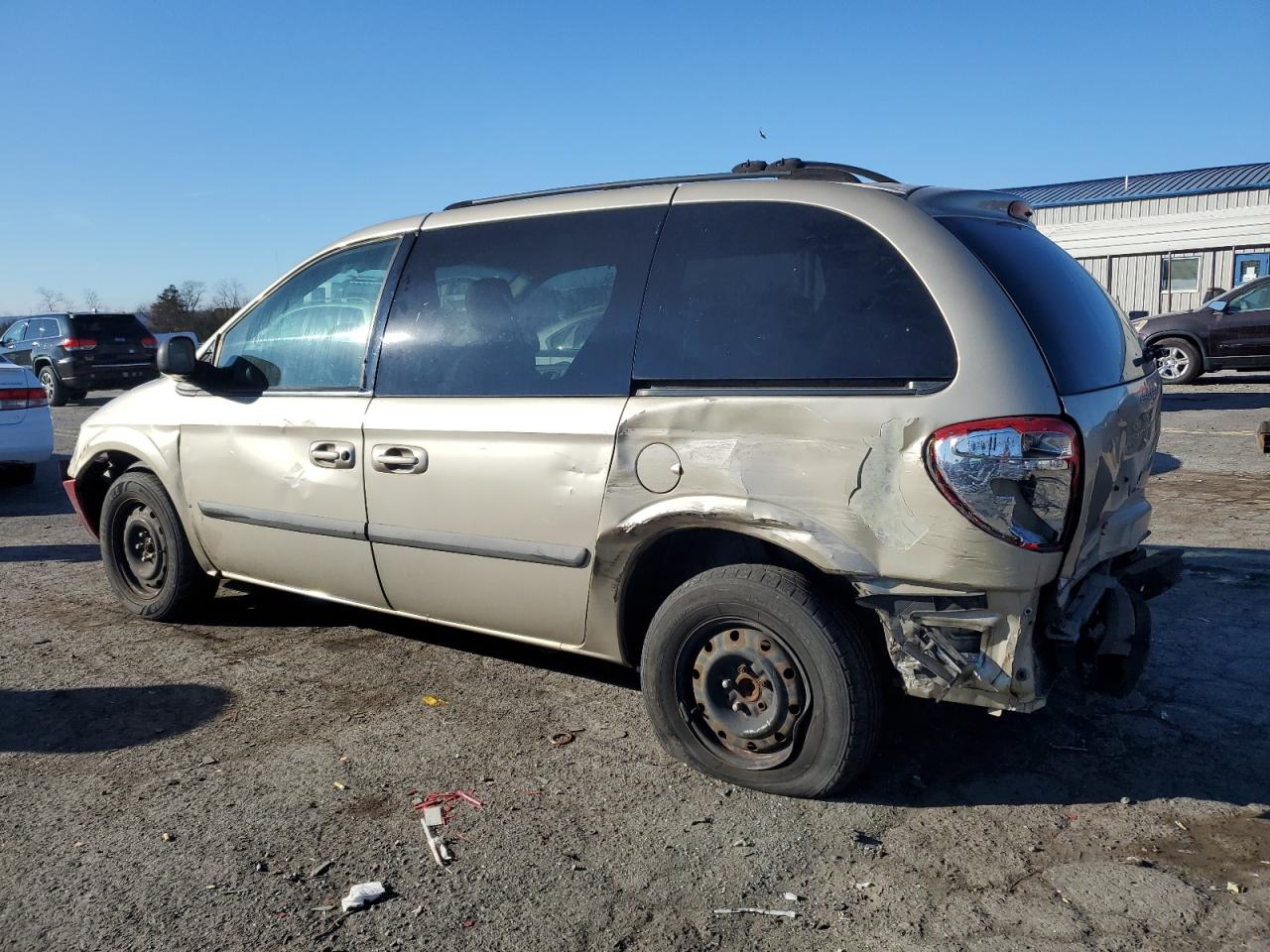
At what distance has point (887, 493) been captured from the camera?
3062mm

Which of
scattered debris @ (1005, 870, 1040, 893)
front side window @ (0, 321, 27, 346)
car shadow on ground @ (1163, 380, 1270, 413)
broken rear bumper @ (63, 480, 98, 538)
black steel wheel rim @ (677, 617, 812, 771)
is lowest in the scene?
scattered debris @ (1005, 870, 1040, 893)

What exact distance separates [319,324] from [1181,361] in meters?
15.6

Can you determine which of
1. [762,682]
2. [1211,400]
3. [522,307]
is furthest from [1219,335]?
[762,682]

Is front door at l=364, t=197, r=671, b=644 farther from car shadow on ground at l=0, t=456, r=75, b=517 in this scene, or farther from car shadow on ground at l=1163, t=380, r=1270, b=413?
car shadow on ground at l=1163, t=380, r=1270, b=413

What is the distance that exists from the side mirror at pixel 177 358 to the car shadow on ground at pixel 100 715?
143 centimetres

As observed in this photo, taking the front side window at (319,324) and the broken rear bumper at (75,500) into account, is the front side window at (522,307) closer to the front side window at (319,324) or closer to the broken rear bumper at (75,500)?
the front side window at (319,324)

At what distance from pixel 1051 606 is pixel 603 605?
1.47 meters

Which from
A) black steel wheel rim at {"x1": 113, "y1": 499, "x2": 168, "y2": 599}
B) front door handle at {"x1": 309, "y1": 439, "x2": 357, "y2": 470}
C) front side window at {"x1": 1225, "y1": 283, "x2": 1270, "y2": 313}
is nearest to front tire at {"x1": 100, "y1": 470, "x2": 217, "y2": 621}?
black steel wheel rim at {"x1": 113, "y1": 499, "x2": 168, "y2": 599}

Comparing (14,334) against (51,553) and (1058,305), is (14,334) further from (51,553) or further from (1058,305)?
(1058,305)

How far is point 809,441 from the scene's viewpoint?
126 inches

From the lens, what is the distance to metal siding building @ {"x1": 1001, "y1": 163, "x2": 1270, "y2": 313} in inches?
1046

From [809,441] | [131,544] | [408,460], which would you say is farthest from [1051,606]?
[131,544]

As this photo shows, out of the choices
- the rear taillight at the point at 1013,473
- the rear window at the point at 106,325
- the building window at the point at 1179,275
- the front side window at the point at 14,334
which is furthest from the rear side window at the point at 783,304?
the building window at the point at 1179,275

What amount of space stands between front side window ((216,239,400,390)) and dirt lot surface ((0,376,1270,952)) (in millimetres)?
1303
